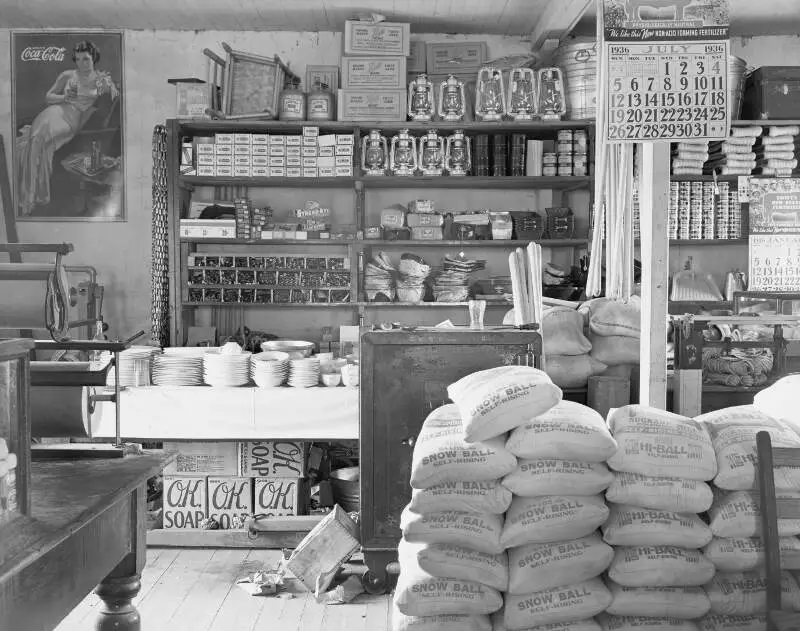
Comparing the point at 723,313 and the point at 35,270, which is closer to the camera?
the point at 35,270

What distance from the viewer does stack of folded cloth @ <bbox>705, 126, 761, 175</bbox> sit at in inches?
244

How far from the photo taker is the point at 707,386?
4223 mm

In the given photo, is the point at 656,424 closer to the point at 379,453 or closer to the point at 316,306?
the point at 379,453

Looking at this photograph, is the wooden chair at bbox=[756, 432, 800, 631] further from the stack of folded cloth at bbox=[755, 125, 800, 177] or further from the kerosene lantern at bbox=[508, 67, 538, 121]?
the stack of folded cloth at bbox=[755, 125, 800, 177]

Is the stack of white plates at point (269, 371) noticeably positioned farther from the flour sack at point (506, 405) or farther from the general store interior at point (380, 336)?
the flour sack at point (506, 405)

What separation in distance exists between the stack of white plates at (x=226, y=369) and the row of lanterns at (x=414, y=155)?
211 centimetres

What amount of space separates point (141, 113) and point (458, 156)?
2.51 metres

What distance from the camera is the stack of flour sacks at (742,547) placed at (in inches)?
91.2

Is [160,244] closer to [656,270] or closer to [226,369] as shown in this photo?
[226,369]

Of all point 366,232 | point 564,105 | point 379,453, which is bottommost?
point 379,453

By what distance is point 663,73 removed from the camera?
3176mm

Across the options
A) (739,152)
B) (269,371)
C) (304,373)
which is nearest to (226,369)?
(269,371)

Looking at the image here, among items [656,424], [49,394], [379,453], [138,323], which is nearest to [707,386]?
[379,453]

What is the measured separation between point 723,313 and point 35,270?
4.95m
